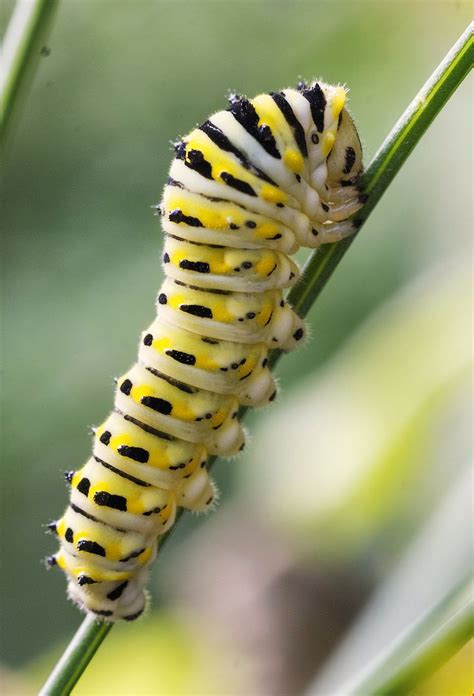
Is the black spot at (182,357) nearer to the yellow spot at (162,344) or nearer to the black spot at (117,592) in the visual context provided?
the yellow spot at (162,344)

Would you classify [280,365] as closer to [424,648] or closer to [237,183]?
[237,183]

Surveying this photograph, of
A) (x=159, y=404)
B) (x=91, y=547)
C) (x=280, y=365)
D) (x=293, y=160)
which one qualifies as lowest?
(x=280, y=365)

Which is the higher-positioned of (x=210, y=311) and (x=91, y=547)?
(x=210, y=311)

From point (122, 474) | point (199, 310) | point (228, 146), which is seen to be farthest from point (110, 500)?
point (228, 146)

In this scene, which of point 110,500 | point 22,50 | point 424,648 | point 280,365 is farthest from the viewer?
point 280,365

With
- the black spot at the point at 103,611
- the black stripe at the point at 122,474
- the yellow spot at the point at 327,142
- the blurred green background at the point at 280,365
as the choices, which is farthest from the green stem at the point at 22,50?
the black spot at the point at 103,611

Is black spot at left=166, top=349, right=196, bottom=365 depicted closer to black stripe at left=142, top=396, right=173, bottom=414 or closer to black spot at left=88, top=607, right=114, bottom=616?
black stripe at left=142, top=396, right=173, bottom=414
